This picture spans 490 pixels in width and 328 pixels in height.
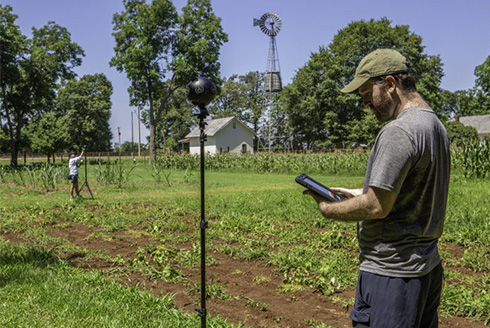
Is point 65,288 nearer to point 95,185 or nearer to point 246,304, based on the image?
point 246,304

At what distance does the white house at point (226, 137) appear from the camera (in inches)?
2255

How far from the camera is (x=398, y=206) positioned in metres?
1.96

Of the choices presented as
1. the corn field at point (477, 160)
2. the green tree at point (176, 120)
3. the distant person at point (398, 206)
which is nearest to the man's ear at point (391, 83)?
the distant person at point (398, 206)

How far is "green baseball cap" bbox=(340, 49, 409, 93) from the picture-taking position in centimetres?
195

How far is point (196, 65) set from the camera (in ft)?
137

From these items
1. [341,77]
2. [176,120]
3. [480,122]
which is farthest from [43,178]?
[480,122]

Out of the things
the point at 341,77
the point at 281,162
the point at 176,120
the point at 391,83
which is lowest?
the point at 281,162

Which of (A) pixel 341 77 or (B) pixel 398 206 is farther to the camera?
(A) pixel 341 77

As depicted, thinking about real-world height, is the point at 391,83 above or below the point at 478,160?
above

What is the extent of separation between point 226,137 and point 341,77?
59.6ft

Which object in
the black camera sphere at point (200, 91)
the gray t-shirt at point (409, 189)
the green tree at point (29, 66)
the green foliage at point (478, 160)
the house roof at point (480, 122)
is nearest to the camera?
the gray t-shirt at point (409, 189)

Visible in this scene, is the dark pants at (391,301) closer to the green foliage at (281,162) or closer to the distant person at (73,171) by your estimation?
the distant person at (73,171)

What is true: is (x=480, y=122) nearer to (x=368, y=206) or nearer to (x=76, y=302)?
(x=76, y=302)

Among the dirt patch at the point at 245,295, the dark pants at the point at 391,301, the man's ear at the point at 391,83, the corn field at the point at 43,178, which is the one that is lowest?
the dirt patch at the point at 245,295
